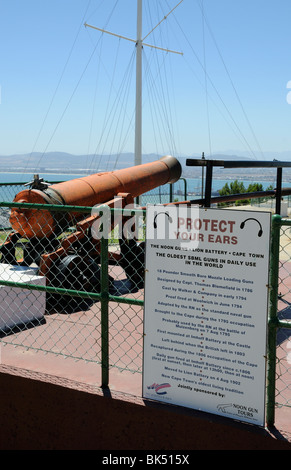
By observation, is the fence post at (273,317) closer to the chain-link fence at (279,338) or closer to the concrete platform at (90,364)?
the chain-link fence at (279,338)

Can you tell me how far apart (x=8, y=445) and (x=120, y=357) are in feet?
3.61

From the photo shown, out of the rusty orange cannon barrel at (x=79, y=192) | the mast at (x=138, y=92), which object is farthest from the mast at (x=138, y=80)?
the rusty orange cannon barrel at (x=79, y=192)

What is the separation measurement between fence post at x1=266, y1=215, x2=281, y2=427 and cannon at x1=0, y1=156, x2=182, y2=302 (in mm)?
2869

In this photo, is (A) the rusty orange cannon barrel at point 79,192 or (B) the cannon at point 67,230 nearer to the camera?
(B) the cannon at point 67,230

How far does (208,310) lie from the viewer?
3.23m

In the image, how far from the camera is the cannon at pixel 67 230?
636cm

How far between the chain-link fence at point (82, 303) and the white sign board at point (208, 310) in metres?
0.16

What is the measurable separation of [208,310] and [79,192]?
4359 millimetres

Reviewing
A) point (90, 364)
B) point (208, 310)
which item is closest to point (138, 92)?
point (90, 364)

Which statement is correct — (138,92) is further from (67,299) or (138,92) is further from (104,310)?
(104,310)

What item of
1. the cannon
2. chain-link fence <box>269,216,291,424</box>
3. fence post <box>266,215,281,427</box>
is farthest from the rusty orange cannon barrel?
fence post <box>266,215,281,427</box>

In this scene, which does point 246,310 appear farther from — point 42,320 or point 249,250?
point 42,320

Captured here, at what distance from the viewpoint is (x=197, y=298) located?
129 inches
